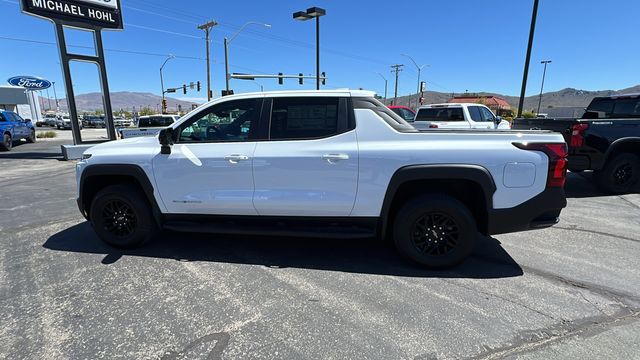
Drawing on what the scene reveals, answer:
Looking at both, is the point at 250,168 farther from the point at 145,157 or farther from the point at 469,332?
the point at 469,332

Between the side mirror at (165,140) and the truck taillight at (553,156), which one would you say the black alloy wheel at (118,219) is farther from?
the truck taillight at (553,156)

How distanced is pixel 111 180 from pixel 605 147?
8046 millimetres

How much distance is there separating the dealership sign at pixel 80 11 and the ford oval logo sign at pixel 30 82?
47266 mm

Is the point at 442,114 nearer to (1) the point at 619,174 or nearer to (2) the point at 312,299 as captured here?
(1) the point at 619,174

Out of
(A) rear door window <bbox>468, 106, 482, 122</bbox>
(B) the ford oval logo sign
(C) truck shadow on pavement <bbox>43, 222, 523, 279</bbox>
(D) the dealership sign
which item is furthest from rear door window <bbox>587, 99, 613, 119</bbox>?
(B) the ford oval logo sign

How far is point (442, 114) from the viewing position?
40.3 feet

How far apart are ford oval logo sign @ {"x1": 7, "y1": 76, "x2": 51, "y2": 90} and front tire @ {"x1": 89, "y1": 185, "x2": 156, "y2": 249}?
5813 centimetres

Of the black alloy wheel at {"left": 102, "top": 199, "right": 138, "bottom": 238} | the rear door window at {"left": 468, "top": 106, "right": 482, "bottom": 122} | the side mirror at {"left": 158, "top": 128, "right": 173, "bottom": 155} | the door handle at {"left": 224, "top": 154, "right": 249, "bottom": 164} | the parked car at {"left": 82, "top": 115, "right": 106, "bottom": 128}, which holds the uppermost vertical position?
the rear door window at {"left": 468, "top": 106, "right": 482, "bottom": 122}

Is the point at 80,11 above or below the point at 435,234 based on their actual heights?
above

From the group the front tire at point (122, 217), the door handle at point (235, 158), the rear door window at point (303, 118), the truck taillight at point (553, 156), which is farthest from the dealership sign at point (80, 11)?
the truck taillight at point (553, 156)

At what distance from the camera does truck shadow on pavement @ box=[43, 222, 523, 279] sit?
12.4 ft

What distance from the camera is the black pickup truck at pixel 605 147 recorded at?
6566 millimetres

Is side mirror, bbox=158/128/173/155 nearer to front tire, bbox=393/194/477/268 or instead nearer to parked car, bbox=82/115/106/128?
front tire, bbox=393/194/477/268

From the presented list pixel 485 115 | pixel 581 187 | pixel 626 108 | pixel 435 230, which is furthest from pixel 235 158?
pixel 485 115
